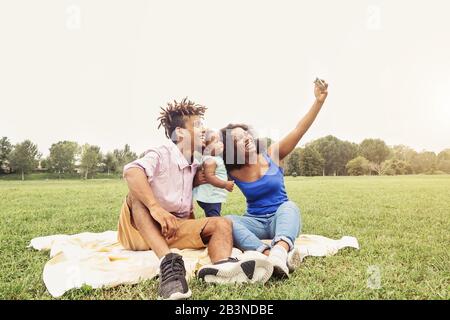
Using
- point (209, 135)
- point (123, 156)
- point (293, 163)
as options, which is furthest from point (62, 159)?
point (209, 135)

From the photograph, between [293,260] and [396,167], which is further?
[396,167]

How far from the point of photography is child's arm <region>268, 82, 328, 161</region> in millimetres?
3652

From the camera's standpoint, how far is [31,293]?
2.64 meters

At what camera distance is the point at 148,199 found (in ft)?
10.0

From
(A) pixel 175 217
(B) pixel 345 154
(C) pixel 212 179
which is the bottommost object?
(A) pixel 175 217

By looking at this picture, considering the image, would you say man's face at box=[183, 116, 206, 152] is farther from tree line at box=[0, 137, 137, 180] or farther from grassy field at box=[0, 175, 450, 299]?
tree line at box=[0, 137, 137, 180]

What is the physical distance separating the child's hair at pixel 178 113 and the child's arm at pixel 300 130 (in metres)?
0.80

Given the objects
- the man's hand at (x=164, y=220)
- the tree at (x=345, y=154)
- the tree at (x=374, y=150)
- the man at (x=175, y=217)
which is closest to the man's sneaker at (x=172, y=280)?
the man at (x=175, y=217)

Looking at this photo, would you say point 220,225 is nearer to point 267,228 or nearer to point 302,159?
point 267,228

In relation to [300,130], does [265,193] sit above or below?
below

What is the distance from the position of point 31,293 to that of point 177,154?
1.56 m

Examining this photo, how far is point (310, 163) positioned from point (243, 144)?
40.1 meters

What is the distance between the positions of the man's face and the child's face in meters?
0.12

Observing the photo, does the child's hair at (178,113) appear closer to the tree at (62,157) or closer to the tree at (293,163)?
the tree at (293,163)
